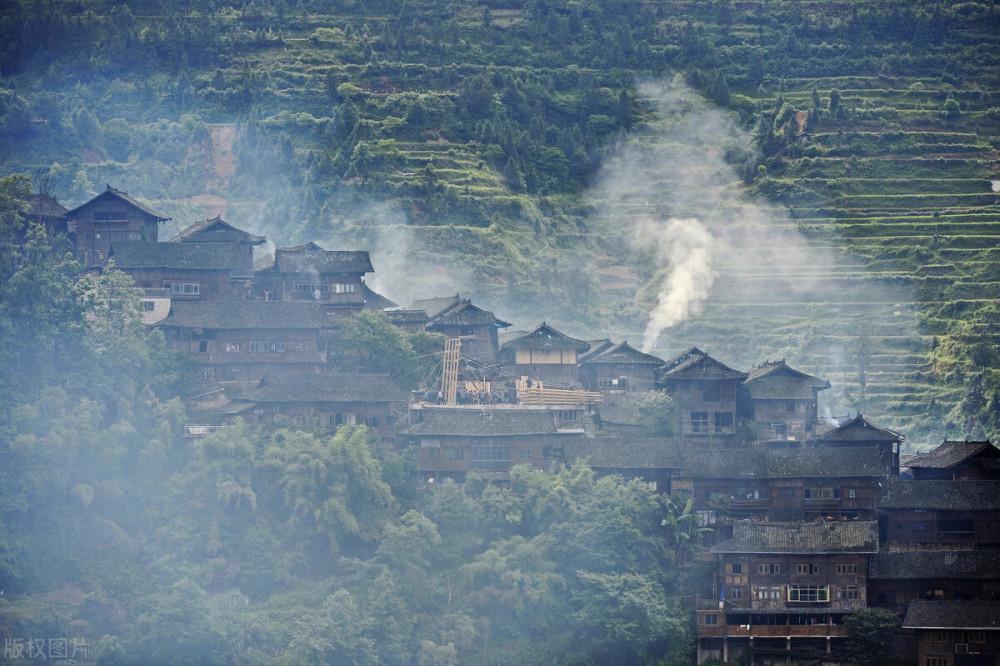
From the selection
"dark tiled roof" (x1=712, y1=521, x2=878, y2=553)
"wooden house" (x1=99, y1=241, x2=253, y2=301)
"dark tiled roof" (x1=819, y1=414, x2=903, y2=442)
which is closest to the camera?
"dark tiled roof" (x1=712, y1=521, x2=878, y2=553)

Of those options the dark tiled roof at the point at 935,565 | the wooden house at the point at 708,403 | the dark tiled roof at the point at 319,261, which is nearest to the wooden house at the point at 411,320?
the dark tiled roof at the point at 319,261

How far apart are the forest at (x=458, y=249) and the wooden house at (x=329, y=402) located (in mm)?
1020

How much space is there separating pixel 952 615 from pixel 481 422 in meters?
13.6

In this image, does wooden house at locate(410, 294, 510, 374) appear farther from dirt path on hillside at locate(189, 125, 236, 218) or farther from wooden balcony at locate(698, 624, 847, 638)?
dirt path on hillside at locate(189, 125, 236, 218)

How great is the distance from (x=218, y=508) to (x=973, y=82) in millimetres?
49408

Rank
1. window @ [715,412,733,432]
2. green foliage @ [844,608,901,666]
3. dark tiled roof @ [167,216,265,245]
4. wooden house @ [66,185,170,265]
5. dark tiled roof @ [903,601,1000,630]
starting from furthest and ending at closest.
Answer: dark tiled roof @ [167,216,265,245], wooden house @ [66,185,170,265], window @ [715,412,733,432], green foliage @ [844,608,901,666], dark tiled roof @ [903,601,1000,630]

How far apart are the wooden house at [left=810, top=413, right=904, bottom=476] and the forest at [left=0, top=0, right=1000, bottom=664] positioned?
618cm

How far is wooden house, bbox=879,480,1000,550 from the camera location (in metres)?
43.0

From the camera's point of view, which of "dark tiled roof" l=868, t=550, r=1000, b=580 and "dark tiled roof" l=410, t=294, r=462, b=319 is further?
"dark tiled roof" l=410, t=294, r=462, b=319

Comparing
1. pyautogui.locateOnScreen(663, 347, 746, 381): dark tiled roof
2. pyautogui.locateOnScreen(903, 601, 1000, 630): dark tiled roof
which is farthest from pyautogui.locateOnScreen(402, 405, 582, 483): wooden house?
pyautogui.locateOnScreen(903, 601, 1000, 630): dark tiled roof

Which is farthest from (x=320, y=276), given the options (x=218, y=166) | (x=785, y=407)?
(x=218, y=166)

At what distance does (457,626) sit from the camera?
4106 centimetres

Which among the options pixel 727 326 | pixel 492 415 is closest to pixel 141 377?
pixel 492 415

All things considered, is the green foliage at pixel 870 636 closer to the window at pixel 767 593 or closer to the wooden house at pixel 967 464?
the window at pixel 767 593
